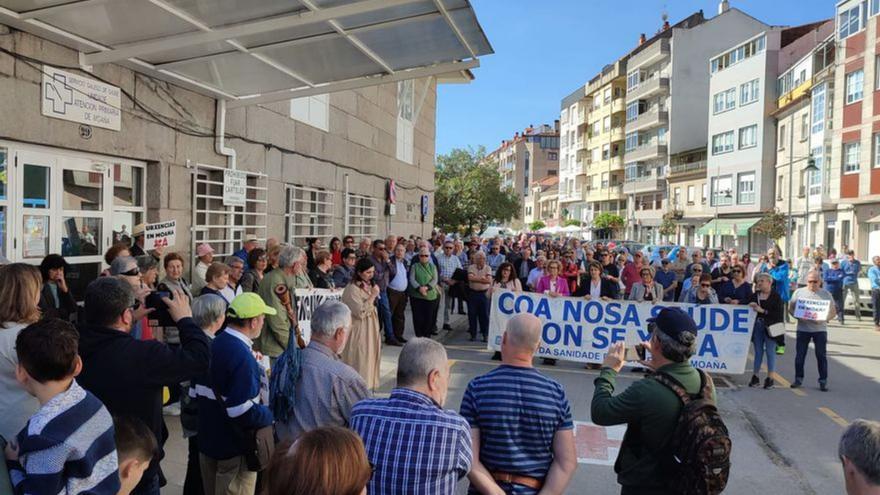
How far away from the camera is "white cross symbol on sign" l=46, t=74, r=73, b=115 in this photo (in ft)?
22.8

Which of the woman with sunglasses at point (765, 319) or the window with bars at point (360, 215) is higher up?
the window with bars at point (360, 215)

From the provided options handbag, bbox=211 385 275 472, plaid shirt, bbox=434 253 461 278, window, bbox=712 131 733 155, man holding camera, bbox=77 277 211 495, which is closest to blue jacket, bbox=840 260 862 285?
plaid shirt, bbox=434 253 461 278

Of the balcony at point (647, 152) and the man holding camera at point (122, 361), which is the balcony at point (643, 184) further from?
the man holding camera at point (122, 361)

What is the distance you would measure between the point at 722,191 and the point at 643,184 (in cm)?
1324

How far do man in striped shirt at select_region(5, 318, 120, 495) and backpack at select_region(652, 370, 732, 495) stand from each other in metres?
2.44

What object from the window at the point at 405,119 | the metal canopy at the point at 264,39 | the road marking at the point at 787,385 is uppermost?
the window at the point at 405,119

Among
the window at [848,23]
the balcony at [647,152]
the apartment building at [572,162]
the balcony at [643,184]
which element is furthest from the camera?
the apartment building at [572,162]

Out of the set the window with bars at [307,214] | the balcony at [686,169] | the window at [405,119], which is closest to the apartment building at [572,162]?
the balcony at [686,169]

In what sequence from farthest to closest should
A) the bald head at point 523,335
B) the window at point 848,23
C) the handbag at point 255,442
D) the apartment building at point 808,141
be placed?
1. the apartment building at point 808,141
2. the window at point 848,23
3. the handbag at point 255,442
4. the bald head at point 523,335

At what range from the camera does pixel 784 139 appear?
138 feet

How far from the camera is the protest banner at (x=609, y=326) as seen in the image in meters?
9.61

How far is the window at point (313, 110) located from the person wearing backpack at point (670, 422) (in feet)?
34.7

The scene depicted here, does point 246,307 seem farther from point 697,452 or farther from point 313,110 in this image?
point 313,110

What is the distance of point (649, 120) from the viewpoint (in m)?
59.3
